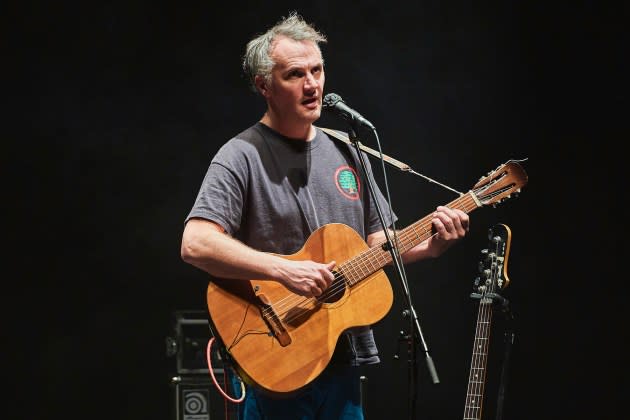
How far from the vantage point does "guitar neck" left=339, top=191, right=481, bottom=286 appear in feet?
8.13

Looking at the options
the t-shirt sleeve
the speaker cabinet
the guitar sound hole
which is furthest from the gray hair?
the speaker cabinet

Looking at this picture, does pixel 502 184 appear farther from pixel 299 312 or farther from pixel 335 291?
pixel 299 312

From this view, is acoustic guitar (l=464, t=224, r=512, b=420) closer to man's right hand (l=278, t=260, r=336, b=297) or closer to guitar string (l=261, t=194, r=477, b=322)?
guitar string (l=261, t=194, r=477, b=322)

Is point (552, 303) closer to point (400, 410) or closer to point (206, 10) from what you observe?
point (400, 410)

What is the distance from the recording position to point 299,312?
242cm

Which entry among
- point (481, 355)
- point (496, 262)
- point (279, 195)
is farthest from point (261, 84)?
point (481, 355)

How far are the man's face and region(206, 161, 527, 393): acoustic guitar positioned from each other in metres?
0.42

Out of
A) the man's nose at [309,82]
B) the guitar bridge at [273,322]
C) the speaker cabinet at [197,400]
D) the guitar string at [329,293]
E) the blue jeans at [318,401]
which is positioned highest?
the man's nose at [309,82]

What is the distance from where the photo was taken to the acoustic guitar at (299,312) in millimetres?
2336

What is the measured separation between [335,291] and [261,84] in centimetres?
79

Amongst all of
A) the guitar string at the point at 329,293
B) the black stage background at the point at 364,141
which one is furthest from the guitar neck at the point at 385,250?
the black stage background at the point at 364,141

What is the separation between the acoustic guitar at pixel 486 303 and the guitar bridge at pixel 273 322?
1.05 meters

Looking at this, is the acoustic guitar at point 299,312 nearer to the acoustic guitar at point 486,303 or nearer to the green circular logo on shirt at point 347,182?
the green circular logo on shirt at point 347,182

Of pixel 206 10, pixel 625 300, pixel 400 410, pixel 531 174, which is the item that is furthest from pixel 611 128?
pixel 206 10
